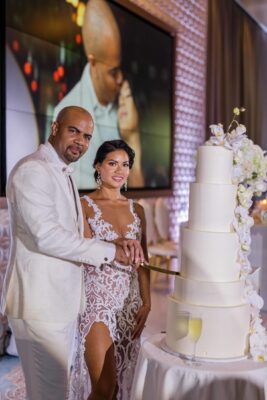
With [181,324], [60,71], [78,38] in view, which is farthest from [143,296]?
[78,38]

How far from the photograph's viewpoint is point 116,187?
291 cm

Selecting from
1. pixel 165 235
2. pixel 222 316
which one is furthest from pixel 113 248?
pixel 165 235

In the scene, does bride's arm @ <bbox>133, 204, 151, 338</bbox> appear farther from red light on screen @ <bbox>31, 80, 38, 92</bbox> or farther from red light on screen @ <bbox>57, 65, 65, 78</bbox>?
red light on screen @ <bbox>57, 65, 65, 78</bbox>

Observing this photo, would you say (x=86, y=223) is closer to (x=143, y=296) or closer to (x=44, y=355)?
(x=143, y=296)

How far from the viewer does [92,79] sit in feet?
20.8

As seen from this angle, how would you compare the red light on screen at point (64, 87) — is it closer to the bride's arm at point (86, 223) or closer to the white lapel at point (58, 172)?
the bride's arm at point (86, 223)

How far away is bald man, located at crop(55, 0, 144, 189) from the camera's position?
20.1 feet

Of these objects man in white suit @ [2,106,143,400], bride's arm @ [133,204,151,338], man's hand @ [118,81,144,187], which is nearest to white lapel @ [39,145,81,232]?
man in white suit @ [2,106,143,400]

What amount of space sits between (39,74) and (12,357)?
2.61 m

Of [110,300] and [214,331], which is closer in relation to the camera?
[214,331]

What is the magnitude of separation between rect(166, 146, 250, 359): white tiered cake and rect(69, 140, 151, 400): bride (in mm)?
505

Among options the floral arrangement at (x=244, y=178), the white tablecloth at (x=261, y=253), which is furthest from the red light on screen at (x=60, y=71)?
the floral arrangement at (x=244, y=178)

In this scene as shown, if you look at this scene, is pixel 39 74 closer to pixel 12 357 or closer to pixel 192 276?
pixel 12 357

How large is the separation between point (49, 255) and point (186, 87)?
22.9 feet
